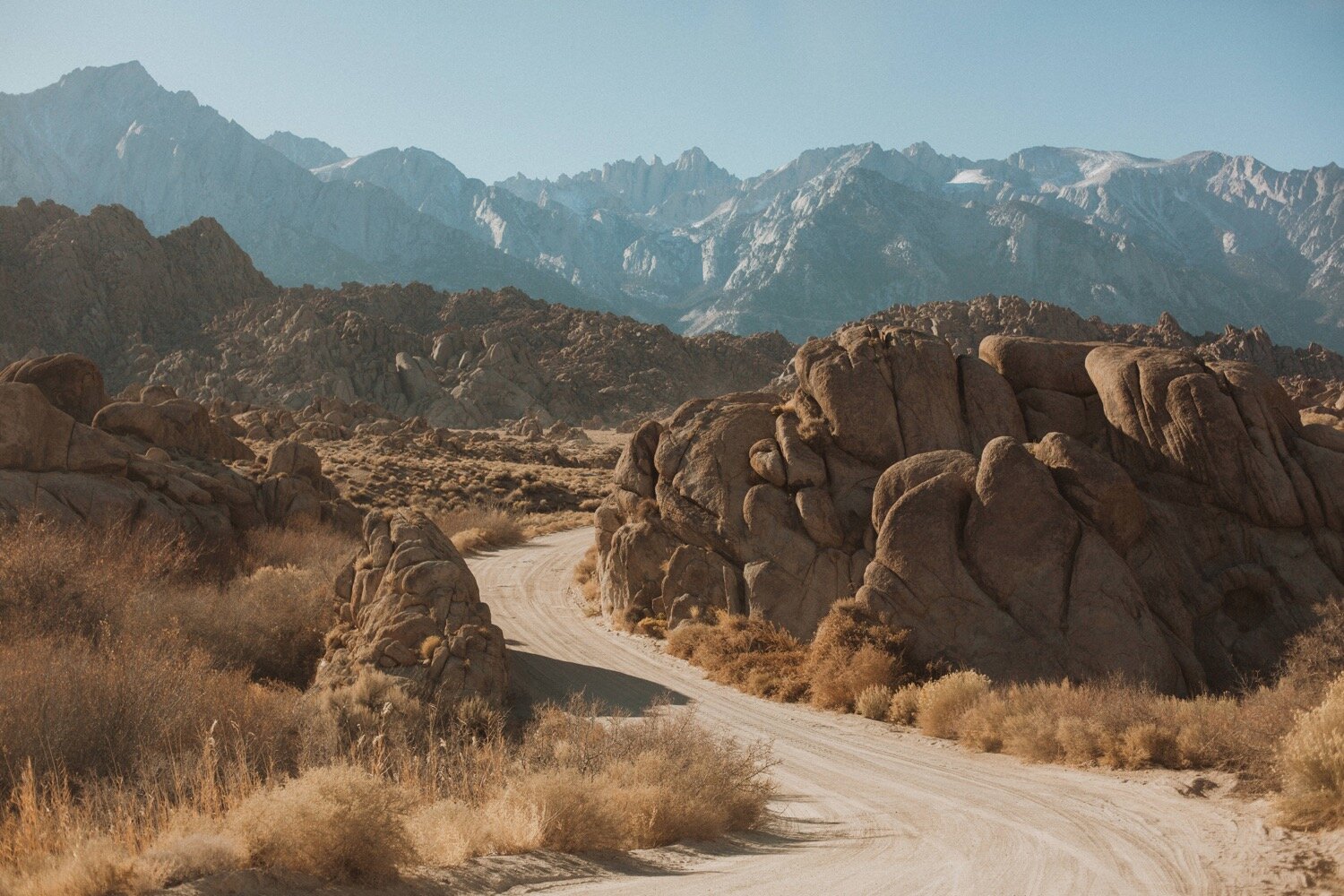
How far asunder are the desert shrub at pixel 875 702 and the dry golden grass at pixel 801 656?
7.9 inches

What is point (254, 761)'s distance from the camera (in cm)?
1112

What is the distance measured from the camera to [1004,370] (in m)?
20.9

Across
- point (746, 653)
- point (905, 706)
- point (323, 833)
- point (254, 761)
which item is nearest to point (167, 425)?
point (746, 653)

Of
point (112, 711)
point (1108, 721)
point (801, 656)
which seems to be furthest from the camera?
point (801, 656)

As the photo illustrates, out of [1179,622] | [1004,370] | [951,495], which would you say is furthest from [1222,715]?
[1004,370]

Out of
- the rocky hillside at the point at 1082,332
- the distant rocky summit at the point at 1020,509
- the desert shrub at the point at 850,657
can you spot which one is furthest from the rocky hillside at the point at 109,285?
the desert shrub at the point at 850,657

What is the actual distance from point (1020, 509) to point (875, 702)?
13.2 feet

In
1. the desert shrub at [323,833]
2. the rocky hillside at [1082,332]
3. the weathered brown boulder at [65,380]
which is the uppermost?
the rocky hillside at [1082,332]

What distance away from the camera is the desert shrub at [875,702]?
51.2 feet

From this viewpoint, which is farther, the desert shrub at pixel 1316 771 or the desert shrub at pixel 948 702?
the desert shrub at pixel 948 702

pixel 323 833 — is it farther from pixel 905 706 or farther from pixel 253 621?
pixel 253 621

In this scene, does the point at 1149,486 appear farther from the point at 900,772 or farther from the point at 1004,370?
the point at 900,772

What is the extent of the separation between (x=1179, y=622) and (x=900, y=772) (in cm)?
635

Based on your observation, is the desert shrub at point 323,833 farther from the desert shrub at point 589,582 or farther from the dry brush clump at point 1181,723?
the desert shrub at point 589,582
